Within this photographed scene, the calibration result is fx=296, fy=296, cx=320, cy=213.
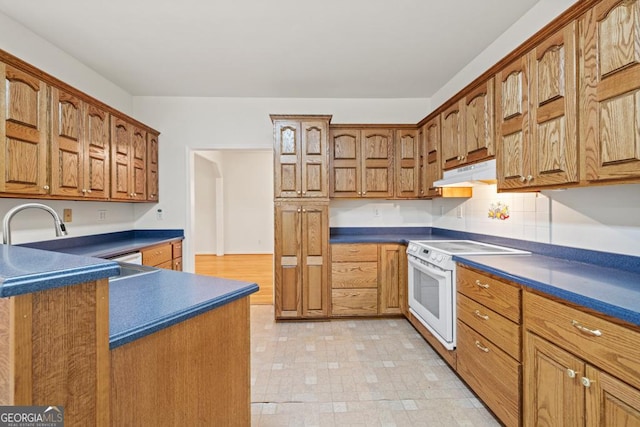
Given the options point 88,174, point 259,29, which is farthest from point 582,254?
point 88,174

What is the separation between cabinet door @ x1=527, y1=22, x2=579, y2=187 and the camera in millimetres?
1447

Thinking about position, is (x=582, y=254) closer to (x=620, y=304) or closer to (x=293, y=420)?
(x=620, y=304)

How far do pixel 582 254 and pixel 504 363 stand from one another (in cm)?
81

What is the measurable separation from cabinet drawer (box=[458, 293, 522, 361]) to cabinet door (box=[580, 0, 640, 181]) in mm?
824

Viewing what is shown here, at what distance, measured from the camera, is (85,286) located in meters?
0.63

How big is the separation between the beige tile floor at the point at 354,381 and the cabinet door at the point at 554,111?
1.44 metres

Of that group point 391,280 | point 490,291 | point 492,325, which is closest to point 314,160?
point 391,280

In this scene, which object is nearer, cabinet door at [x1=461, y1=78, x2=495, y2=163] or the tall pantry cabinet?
cabinet door at [x1=461, y1=78, x2=495, y2=163]

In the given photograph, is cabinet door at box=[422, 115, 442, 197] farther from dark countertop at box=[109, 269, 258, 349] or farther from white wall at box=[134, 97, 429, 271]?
dark countertop at box=[109, 269, 258, 349]

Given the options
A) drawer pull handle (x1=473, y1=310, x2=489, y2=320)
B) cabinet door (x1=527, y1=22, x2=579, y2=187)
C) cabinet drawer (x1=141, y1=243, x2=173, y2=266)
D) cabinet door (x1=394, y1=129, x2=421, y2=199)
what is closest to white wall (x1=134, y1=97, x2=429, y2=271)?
cabinet drawer (x1=141, y1=243, x2=173, y2=266)

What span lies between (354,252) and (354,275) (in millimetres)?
246

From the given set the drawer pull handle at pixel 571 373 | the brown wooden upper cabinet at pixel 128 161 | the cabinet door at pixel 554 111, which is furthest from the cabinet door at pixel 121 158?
the drawer pull handle at pixel 571 373

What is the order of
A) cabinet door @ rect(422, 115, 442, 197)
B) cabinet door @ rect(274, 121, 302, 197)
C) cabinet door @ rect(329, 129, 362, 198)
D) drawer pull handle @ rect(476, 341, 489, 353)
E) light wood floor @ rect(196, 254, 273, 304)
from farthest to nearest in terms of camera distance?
light wood floor @ rect(196, 254, 273, 304) < cabinet door @ rect(329, 129, 362, 198) < cabinet door @ rect(274, 121, 302, 197) < cabinet door @ rect(422, 115, 442, 197) < drawer pull handle @ rect(476, 341, 489, 353)

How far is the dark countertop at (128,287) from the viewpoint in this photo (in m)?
0.55
